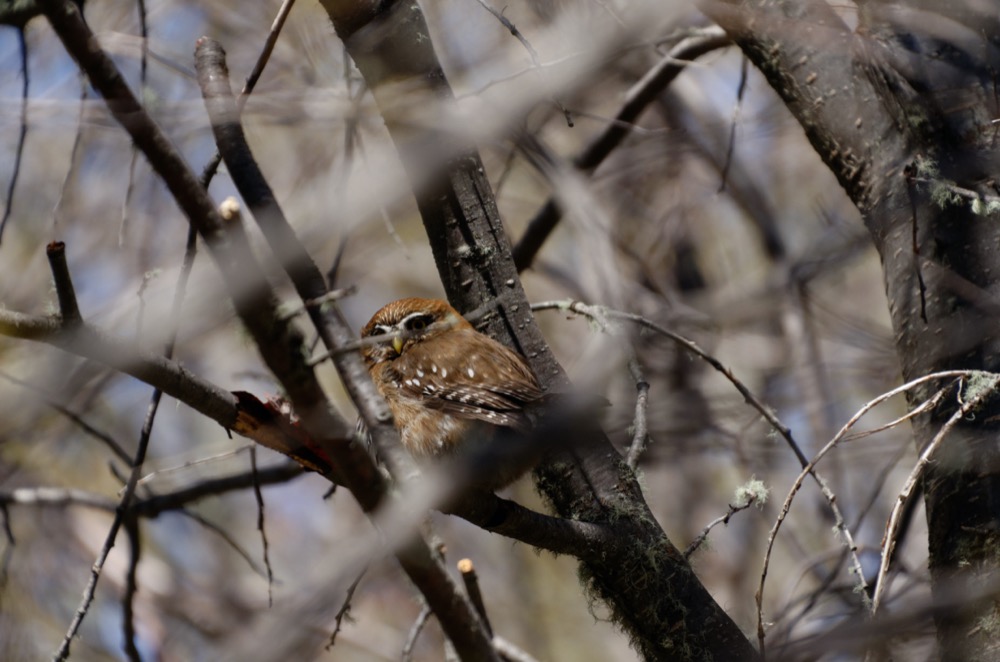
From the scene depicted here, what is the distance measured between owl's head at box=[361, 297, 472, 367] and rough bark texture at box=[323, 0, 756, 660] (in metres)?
0.54

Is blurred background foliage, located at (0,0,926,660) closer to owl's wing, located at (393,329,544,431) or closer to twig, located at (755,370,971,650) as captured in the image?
owl's wing, located at (393,329,544,431)

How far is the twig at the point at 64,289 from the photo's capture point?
1.75 metres

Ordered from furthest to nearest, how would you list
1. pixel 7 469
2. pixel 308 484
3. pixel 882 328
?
pixel 308 484 < pixel 882 328 < pixel 7 469

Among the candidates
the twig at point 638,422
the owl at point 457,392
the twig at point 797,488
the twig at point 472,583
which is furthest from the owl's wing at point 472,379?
the twig at point 472,583

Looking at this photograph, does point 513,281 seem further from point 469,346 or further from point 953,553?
point 953,553

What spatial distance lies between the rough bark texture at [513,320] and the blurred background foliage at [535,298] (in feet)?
0.63

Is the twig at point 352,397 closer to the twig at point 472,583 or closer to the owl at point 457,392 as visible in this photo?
the twig at point 472,583

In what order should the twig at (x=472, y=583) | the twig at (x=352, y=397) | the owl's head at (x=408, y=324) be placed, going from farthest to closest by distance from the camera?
1. the owl's head at (x=408, y=324)
2. the twig at (x=472, y=583)
3. the twig at (x=352, y=397)

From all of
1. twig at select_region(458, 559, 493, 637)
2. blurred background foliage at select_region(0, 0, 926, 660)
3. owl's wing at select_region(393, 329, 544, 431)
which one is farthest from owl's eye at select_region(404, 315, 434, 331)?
twig at select_region(458, 559, 493, 637)

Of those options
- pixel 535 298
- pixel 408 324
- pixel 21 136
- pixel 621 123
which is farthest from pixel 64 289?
pixel 535 298

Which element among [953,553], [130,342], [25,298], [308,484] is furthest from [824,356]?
[130,342]

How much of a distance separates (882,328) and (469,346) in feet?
11.2

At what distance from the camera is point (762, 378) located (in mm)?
5773

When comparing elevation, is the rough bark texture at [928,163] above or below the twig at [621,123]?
below
